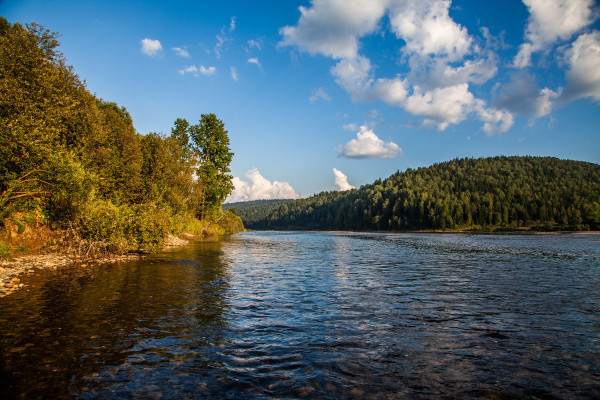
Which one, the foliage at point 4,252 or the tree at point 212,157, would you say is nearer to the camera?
the foliage at point 4,252

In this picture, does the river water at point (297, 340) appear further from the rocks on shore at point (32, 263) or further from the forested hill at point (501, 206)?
the forested hill at point (501, 206)

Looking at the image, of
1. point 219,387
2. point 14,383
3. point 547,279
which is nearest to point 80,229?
point 14,383

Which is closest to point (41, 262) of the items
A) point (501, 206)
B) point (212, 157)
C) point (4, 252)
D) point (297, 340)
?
point (4, 252)

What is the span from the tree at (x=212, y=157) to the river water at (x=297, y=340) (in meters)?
51.7

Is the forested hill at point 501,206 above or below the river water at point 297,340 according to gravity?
above

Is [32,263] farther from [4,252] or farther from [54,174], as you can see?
[54,174]

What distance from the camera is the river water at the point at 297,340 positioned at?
24.8 ft

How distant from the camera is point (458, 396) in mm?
7203

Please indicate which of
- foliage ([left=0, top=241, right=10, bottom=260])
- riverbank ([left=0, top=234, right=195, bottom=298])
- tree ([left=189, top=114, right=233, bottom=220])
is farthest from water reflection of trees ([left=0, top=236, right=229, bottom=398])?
tree ([left=189, top=114, right=233, bottom=220])

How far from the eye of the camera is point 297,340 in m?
10.6

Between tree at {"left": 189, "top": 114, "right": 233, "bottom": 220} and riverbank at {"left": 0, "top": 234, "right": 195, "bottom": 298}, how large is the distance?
37379mm

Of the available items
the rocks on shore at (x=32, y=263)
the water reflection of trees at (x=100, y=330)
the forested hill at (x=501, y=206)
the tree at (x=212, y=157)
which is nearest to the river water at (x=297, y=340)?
the water reflection of trees at (x=100, y=330)

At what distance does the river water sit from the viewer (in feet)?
24.8

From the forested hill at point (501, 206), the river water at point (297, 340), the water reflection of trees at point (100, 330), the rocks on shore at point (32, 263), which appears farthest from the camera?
the forested hill at point (501, 206)
